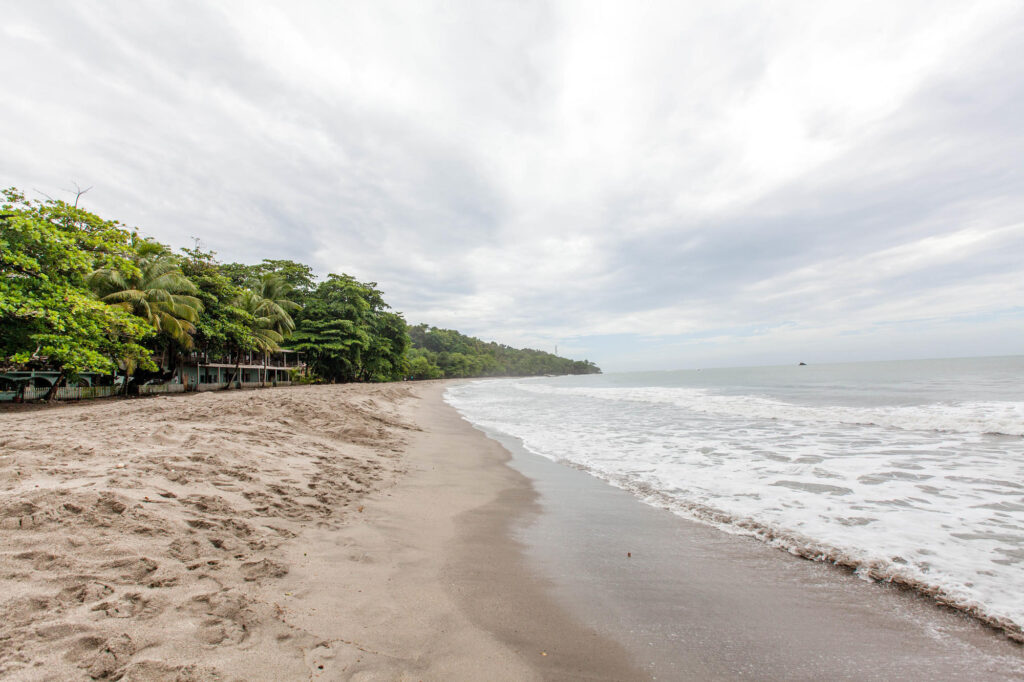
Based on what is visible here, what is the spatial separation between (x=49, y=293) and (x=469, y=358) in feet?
320

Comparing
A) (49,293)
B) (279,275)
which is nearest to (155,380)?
(49,293)

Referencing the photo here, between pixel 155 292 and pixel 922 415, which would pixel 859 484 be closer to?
pixel 922 415

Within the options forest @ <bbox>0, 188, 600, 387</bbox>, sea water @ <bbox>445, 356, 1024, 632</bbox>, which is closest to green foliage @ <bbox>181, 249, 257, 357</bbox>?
forest @ <bbox>0, 188, 600, 387</bbox>

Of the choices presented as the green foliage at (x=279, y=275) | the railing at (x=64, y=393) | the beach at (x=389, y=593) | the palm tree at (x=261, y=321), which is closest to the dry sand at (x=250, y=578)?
the beach at (x=389, y=593)

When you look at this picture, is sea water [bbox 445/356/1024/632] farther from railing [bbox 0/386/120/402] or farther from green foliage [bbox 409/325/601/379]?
green foliage [bbox 409/325/601/379]

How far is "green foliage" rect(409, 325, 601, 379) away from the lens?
92.8 metres

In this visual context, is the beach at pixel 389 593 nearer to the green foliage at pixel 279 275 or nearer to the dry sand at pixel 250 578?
the dry sand at pixel 250 578

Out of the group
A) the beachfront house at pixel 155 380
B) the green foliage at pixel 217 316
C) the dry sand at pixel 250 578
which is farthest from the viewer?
the green foliage at pixel 217 316

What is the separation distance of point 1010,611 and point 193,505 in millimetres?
6028

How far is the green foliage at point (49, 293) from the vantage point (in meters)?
11.6

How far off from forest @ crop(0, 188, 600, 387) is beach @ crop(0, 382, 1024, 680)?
1173 cm

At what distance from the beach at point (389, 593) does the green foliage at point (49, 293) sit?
11.3 m

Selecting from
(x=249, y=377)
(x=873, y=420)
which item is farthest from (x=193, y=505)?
(x=249, y=377)

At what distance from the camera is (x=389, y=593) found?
2.70 meters
